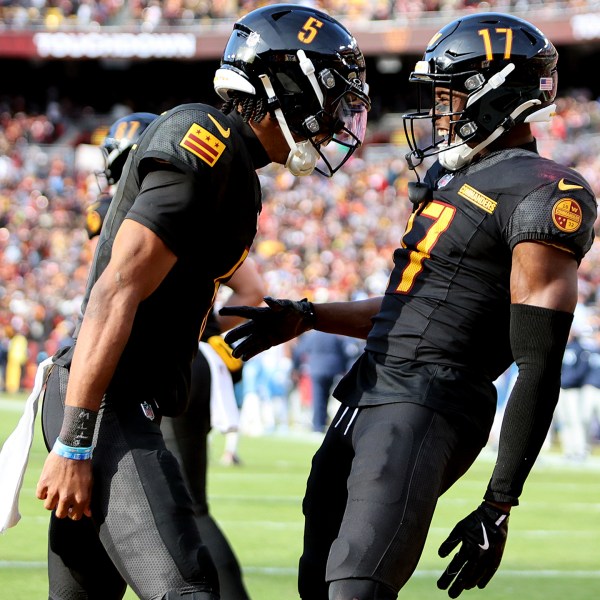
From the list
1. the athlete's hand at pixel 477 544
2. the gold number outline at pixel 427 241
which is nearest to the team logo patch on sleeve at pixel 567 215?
the gold number outline at pixel 427 241

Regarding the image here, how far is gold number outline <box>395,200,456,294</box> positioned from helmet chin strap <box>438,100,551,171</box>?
14 cm

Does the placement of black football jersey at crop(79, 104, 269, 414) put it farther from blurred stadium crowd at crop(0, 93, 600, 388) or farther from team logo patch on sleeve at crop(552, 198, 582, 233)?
blurred stadium crowd at crop(0, 93, 600, 388)

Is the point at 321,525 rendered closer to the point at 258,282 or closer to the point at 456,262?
the point at 456,262

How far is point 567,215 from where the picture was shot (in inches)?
122

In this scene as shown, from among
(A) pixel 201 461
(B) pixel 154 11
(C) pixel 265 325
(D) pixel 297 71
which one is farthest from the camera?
(B) pixel 154 11

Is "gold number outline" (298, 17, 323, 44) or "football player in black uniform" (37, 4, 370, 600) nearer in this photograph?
"football player in black uniform" (37, 4, 370, 600)

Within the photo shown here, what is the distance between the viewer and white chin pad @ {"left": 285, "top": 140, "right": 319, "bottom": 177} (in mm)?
3232

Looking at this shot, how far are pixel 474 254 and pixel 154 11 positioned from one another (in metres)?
27.5

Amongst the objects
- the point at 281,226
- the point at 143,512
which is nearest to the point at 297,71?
the point at 143,512

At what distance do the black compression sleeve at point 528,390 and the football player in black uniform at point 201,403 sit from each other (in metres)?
1.29

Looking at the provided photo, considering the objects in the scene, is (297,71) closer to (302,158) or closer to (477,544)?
(302,158)

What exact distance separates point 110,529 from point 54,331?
65.2 ft

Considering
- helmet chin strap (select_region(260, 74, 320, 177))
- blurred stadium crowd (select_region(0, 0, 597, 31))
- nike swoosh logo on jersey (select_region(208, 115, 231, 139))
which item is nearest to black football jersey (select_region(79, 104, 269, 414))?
nike swoosh logo on jersey (select_region(208, 115, 231, 139))

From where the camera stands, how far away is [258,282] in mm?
5117
